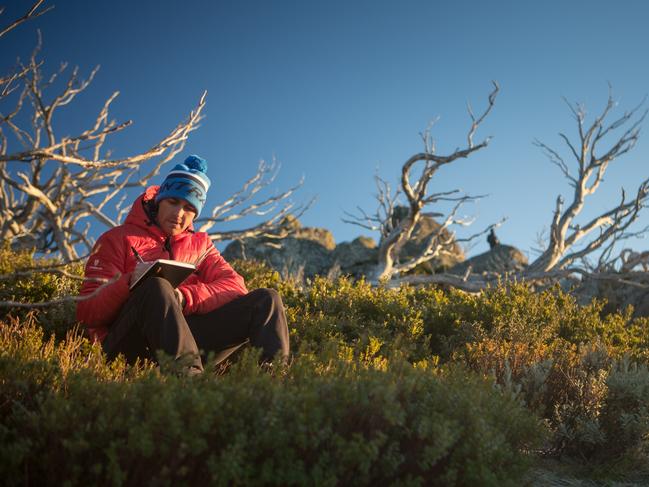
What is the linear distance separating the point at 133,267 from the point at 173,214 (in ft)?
1.78

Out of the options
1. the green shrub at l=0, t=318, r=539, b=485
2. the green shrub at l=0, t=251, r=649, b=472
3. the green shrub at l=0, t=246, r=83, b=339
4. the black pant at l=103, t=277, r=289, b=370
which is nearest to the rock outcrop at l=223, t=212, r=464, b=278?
the green shrub at l=0, t=251, r=649, b=472

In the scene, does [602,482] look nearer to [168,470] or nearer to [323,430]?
[323,430]

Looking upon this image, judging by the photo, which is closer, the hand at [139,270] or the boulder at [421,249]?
the hand at [139,270]

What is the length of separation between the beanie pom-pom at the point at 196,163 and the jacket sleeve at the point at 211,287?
0.74 metres

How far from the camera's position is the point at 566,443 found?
4.45 meters

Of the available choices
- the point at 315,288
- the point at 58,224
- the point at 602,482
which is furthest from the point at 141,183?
the point at 602,482

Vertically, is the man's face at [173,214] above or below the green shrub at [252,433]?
above

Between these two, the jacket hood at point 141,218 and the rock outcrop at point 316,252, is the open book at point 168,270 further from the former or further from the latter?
the rock outcrop at point 316,252

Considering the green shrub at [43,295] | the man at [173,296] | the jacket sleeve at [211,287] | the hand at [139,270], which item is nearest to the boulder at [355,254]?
the green shrub at [43,295]

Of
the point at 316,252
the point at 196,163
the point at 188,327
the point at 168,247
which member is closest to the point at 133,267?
the point at 168,247

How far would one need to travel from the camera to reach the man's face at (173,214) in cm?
483

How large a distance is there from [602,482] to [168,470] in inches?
126

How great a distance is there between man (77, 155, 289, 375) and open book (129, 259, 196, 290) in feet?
0.19

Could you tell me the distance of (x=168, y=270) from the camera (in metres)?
4.14
